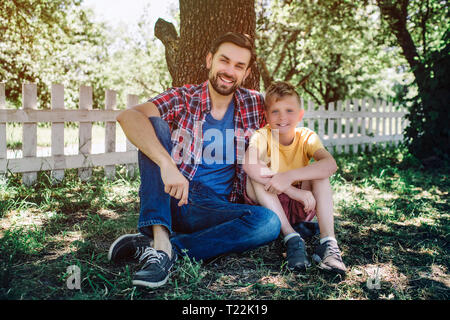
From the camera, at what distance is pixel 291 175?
8.71ft

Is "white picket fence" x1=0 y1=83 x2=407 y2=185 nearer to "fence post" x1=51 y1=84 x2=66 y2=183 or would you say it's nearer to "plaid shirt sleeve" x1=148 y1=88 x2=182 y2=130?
"fence post" x1=51 y1=84 x2=66 y2=183

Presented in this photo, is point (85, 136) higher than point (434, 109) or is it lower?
lower

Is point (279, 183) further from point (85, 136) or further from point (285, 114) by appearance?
point (85, 136)

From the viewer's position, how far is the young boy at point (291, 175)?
255cm

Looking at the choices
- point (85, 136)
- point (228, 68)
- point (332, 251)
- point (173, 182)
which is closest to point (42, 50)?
point (85, 136)

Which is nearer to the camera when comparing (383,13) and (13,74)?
(383,13)

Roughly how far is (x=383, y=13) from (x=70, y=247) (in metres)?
9.27

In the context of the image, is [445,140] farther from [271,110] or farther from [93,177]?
[93,177]

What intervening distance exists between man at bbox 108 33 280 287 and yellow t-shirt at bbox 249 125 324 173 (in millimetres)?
173

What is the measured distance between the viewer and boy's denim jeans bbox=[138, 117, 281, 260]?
7.65 ft

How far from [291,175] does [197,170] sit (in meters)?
0.70

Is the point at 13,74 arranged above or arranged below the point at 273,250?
above
